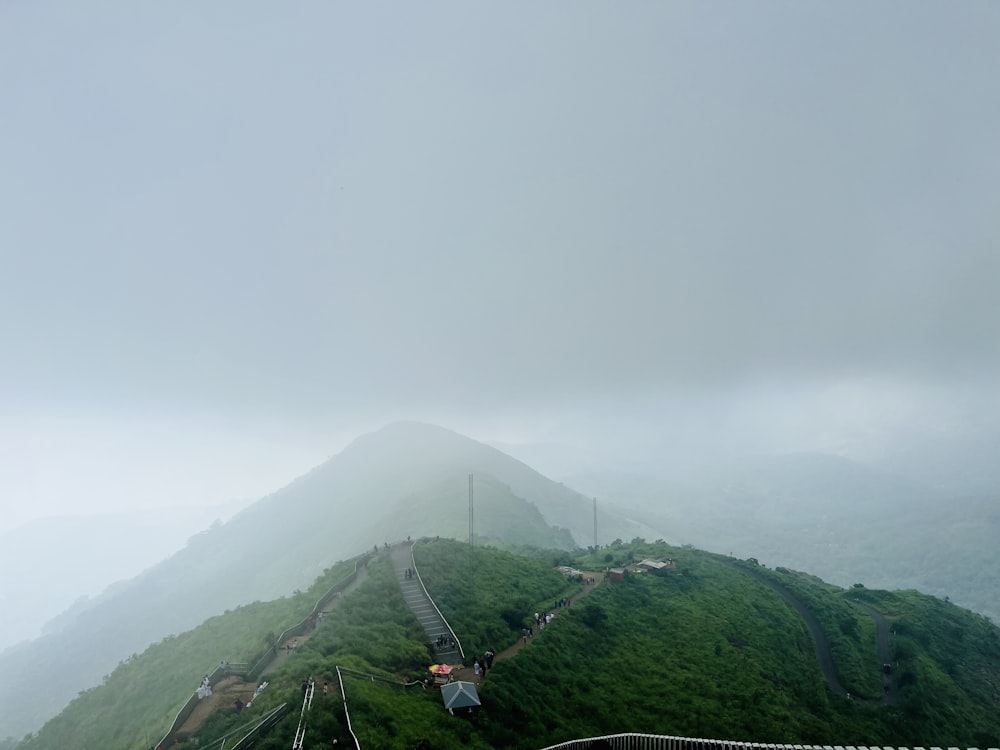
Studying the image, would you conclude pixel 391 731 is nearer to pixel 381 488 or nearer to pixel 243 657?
pixel 243 657

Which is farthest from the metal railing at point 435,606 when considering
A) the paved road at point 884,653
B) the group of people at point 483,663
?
the paved road at point 884,653

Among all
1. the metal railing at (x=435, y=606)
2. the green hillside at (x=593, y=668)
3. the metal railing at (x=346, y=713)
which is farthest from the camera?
the metal railing at (x=435, y=606)

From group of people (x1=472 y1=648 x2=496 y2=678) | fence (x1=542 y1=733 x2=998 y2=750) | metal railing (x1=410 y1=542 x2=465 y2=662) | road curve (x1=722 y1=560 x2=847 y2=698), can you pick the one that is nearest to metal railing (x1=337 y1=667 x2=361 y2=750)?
fence (x1=542 y1=733 x2=998 y2=750)

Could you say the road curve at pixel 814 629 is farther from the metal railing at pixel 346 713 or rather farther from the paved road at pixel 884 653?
the metal railing at pixel 346 713

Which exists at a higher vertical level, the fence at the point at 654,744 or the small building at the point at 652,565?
the small building at the point at 652,565

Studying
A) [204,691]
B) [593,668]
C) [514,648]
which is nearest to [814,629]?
[593,668]

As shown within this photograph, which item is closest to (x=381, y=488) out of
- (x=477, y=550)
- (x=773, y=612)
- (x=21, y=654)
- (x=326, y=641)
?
(x=21, y=654)

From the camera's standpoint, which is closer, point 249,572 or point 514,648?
point 514,648

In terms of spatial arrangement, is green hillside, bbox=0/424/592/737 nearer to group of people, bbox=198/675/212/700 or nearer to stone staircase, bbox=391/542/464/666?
stone staircase, bbox=391/542/464/666

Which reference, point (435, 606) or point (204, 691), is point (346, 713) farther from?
point (435, 606)
